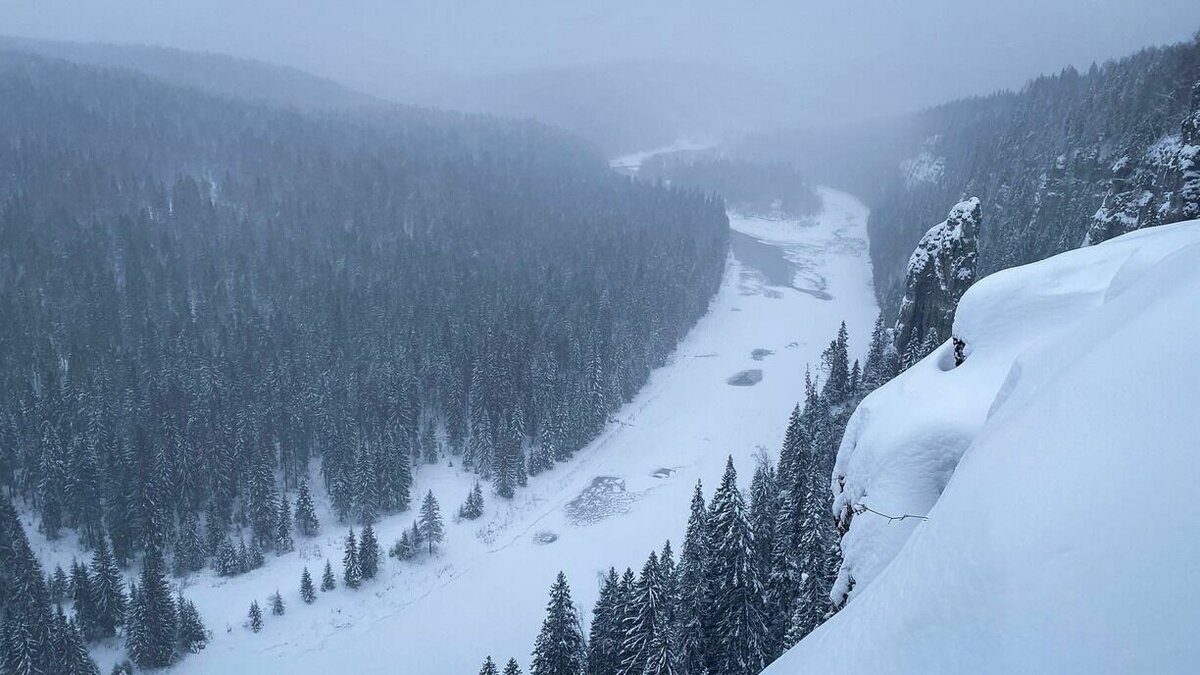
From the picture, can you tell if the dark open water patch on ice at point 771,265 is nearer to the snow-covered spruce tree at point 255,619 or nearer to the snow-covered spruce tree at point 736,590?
the snow-covered spruce tree at point 736,590

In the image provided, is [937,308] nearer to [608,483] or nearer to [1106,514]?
[608,483]

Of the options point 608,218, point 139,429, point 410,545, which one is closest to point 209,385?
point 139,429

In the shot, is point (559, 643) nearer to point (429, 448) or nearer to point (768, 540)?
point (768, 540)

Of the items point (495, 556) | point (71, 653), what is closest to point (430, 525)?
point (495, 556)

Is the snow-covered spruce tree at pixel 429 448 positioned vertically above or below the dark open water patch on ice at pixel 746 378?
below

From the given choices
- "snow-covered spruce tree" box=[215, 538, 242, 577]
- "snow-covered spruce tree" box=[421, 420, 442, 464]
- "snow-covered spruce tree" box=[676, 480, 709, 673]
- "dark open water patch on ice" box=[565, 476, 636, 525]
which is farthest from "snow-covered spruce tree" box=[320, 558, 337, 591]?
"snow-covered spruce tree" box=[676, 480, 709, 673]

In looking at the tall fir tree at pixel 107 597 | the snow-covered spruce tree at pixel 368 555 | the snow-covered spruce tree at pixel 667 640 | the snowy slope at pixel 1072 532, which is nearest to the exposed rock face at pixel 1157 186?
the snow-covered spruce tree at pixel 667 640
